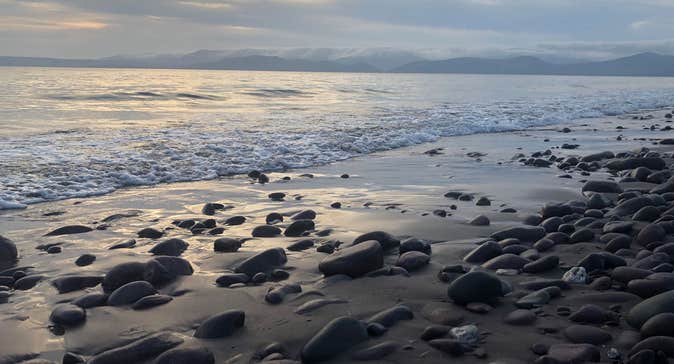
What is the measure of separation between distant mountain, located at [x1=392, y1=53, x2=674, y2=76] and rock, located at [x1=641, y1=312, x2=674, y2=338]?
160134 mm

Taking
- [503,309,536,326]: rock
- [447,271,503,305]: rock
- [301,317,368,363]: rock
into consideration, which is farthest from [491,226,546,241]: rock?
[301,317,368,363]: rock

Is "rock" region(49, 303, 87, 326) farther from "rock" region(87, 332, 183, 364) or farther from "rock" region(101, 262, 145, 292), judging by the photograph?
"rock" region(87, 332, 183, 364)

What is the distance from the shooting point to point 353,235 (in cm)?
546

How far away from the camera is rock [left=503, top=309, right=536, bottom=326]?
320cm

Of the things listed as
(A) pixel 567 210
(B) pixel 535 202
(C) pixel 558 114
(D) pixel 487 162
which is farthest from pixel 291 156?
(C) pixel 558 114

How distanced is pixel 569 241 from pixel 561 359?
7.96 feet

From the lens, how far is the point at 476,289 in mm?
3520

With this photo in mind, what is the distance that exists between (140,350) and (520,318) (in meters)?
2.11

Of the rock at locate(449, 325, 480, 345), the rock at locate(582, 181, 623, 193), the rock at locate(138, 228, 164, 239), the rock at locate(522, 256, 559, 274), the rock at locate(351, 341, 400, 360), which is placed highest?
the rock at locate(582, 181, 623, 193)

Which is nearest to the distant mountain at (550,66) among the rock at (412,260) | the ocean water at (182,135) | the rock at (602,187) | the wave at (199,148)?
the ocean water at (182,135)

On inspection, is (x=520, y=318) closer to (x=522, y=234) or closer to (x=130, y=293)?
(x=522, y=234)

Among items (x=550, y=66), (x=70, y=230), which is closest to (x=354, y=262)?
(x=70, y=230)

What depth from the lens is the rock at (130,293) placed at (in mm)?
3797

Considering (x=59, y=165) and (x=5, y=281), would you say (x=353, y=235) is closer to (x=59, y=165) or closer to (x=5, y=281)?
(x=5, y=281)
